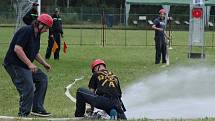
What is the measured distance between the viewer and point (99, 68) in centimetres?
930

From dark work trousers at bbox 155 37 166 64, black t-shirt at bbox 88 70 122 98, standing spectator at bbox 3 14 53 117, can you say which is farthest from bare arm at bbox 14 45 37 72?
dark work trousers at bbox 155 37 166 64

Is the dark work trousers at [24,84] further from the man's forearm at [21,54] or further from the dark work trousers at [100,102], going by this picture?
the dark work trousers at [100,102]

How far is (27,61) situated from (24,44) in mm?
302

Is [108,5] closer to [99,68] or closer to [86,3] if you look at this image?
[86,3]

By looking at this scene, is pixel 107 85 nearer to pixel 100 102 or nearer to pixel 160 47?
pixel 100 102

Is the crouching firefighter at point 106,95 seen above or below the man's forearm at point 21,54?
below

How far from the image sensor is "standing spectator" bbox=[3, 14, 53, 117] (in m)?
9.05

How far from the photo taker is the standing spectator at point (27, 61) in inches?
356


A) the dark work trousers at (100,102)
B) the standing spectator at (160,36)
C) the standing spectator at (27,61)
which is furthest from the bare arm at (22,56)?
the standing spectator at (160,36)

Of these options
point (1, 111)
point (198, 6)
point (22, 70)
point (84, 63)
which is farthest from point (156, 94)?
point (198, 6)

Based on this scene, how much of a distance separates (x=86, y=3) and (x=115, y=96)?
88824 mm

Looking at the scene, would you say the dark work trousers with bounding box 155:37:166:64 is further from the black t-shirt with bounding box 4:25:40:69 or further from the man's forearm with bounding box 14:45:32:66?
the man's forearm with bounding box 14:45:32:66

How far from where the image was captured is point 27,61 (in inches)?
353

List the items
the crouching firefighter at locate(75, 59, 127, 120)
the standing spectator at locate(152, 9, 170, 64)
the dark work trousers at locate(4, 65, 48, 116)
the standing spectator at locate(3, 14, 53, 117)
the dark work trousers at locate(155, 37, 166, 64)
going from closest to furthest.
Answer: the crouching firefighter at locate(75, 59, 127, 120) → the standing spectator at locate(3, 14, 53, 117) → the dark work trousers at locate(4, 65, 48, 116) → the standing spectator at locate(152, 9, 170, 64) → the dark work trousers at locate(155, 37, 166, 64)
